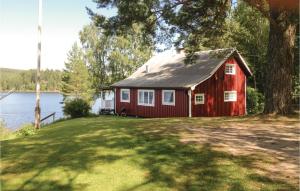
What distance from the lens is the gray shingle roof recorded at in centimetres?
3388

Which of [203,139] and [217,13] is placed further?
[217,13]

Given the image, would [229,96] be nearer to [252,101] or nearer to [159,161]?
[252,101]

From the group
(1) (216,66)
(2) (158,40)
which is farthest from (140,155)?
(1) (216,66)

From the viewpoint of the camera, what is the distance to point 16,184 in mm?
9977

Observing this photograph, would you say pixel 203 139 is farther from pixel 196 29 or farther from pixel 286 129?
pixel 196 29

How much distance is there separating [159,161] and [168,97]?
2396 centimetres

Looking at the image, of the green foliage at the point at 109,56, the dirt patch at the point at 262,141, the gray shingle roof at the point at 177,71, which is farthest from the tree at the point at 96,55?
the dirt patch at the point at 262,141

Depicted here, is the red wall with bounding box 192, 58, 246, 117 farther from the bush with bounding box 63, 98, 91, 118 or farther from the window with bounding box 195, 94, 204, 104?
the bush with bounding box 63, 98, 91, 118

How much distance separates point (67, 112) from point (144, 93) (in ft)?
24.9

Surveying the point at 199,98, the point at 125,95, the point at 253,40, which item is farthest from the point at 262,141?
the point at 253,40

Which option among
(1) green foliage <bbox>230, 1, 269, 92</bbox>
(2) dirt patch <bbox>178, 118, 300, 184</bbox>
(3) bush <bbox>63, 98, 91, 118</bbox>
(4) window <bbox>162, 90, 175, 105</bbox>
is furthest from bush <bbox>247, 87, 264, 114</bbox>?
(2) dirt patch <bbox>178, 118, 300, 184</bbox>

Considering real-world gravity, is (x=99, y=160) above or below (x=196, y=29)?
below

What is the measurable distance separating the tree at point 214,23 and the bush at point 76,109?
17.0m

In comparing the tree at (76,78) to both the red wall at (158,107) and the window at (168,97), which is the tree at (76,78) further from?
the window at (168,97)
